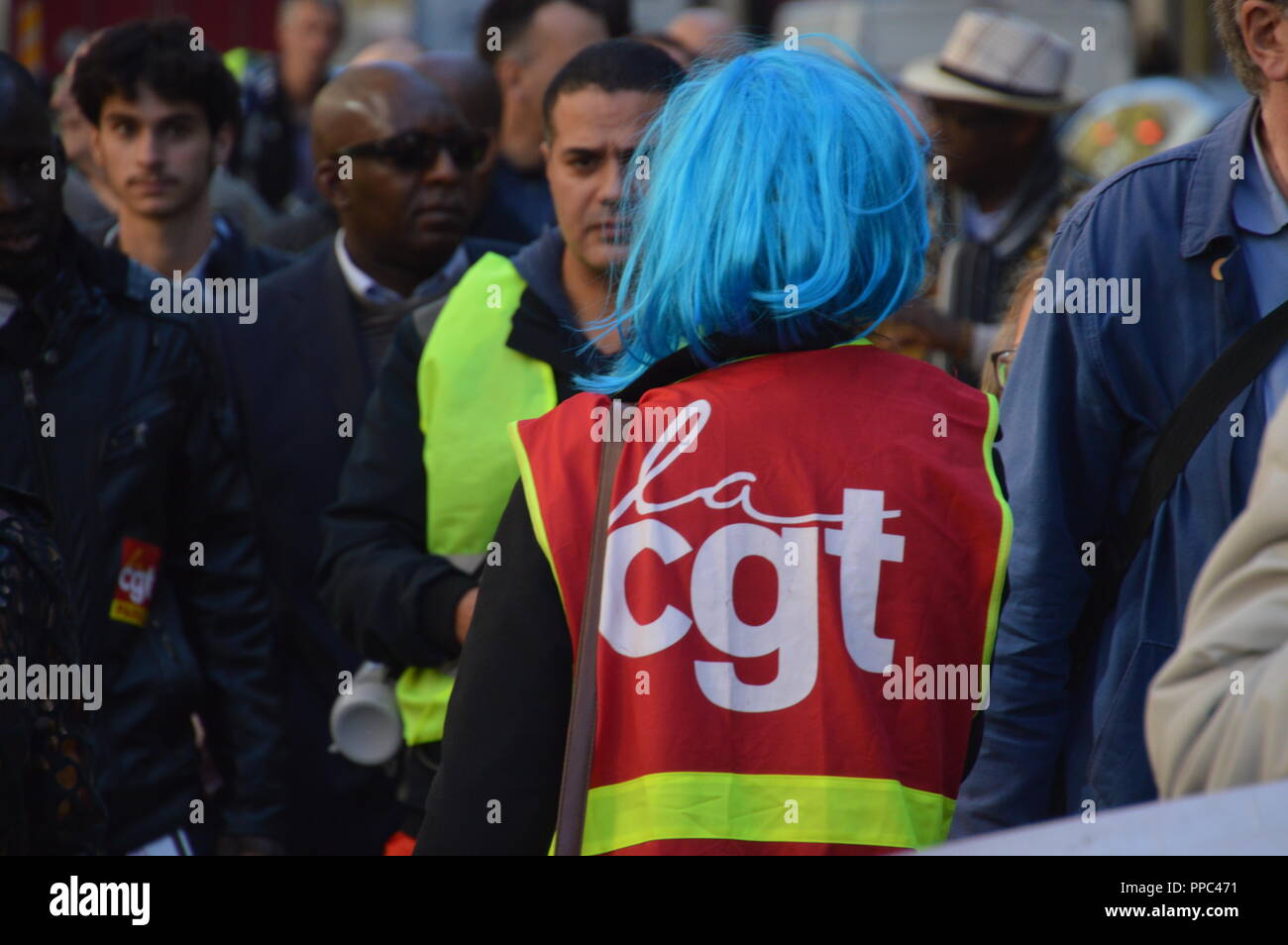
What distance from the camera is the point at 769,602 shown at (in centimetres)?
220

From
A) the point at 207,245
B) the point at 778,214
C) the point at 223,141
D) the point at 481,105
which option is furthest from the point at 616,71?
the point at 481,105

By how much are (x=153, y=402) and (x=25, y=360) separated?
10.9 inches

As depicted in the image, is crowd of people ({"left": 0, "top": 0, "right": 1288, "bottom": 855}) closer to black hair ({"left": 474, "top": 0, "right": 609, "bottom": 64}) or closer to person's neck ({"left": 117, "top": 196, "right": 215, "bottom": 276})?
person's neck ({"left": 117, "top": 196, "right": 215, "bottom": 276})

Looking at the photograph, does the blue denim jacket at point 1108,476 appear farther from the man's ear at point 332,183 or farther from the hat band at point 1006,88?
the hat band at point 1006,88

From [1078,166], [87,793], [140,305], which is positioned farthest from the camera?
[1078,166]

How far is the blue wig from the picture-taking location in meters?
2.23

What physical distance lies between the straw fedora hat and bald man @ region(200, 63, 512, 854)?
9.17 feet

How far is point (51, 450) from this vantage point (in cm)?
364

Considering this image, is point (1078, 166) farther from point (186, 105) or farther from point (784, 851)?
point (784, 851)

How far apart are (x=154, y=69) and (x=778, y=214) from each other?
3626mm

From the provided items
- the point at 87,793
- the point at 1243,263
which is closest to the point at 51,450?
the point at 87,793

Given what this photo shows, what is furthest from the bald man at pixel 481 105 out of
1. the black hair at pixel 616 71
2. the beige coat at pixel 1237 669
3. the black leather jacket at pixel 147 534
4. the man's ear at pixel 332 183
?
the beige coat at pixel 1237 669
